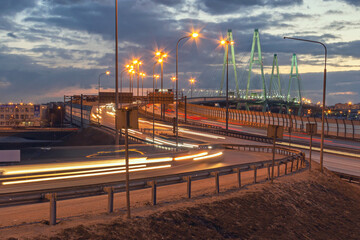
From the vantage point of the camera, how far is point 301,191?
57.0 feet

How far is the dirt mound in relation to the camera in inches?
386

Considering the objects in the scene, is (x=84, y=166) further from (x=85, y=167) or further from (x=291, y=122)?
(x=291, y=122)

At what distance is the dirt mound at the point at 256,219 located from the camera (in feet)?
32.1

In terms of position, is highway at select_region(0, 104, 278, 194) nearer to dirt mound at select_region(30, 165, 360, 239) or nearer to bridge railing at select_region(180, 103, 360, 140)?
dirt mound at select_region(30, 165, 360, 239)

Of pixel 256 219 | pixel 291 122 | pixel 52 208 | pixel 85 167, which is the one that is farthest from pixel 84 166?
pixel 291 122

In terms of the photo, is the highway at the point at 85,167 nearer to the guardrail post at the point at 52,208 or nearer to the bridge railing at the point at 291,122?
the guardrail post at the point at 52,208

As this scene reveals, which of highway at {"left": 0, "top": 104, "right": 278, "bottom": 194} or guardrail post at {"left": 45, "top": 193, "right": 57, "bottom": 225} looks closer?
guardrail post at {"left": 45, "top": 193, "right": 57, "bottom": 225}

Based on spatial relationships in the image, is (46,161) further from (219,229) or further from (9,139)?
(9,139)

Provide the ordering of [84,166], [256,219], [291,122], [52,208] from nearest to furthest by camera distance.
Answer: [52,208], [256,219], [84,166], [291,122]

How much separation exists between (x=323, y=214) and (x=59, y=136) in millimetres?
77843

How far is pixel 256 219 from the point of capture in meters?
12.5

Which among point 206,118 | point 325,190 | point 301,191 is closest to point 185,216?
point 301,191

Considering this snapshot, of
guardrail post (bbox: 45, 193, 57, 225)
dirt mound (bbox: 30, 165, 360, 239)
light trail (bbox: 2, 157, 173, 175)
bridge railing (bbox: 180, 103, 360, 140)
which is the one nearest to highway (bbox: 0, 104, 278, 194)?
light trail (bbox: 2, 157, 173, 175)

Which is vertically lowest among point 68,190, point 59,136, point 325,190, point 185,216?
point 59,136
